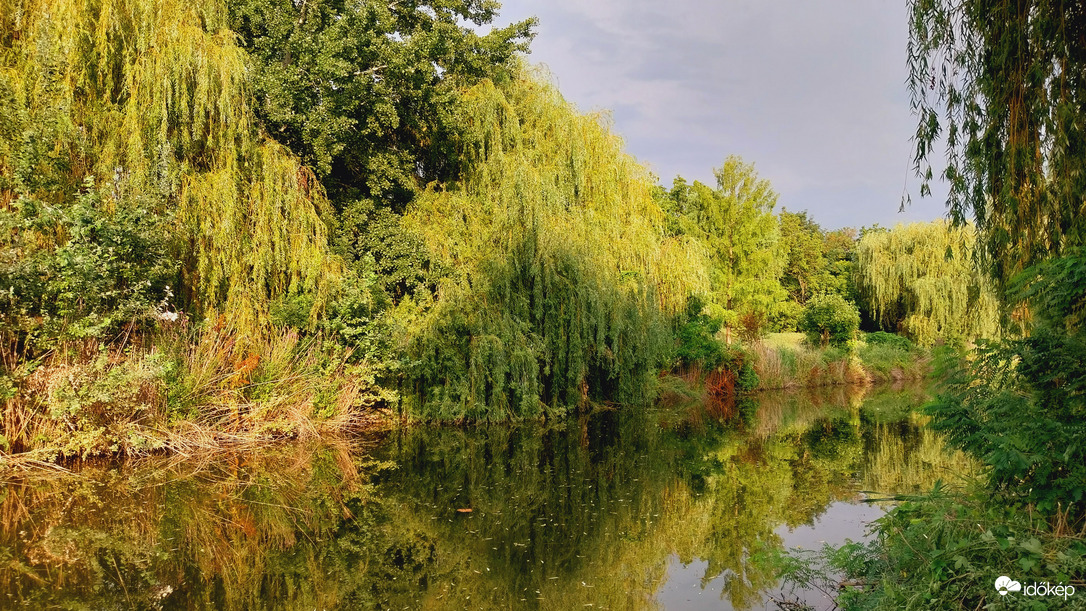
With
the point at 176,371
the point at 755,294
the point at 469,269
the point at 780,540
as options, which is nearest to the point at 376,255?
the point at 469,269

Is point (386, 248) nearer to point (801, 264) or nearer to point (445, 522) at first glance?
point (445, 522)

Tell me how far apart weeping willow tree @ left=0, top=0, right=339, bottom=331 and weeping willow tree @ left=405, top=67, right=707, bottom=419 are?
2625 millimetres

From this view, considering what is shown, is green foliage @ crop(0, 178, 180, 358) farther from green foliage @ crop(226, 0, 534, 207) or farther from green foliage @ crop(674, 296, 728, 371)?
green foliage @ crop(674, 296, 728, 371)

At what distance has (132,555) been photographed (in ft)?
17.3

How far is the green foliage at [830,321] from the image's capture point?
70.5 feet

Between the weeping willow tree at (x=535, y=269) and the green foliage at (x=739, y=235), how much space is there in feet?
28.7

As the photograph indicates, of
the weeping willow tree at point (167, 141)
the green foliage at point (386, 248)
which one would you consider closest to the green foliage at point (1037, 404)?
the weeping willow tree at point (167, 141)

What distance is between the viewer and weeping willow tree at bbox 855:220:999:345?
74.5 ft

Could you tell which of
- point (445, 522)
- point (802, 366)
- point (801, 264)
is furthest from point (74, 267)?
point (801, 264)

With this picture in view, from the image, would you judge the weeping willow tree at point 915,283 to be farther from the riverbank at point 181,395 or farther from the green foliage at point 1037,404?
the riverbank at point 181,395

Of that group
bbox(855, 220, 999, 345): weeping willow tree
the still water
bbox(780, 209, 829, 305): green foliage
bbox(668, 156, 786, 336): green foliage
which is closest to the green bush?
bbox(855, 220, 999, 345): weeping willow tree

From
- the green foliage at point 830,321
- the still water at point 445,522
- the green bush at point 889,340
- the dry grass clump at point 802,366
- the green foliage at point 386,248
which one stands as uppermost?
the green foliage at point 386,248

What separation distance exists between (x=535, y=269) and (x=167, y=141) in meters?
6.31

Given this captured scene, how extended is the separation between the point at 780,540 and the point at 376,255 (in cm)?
994
